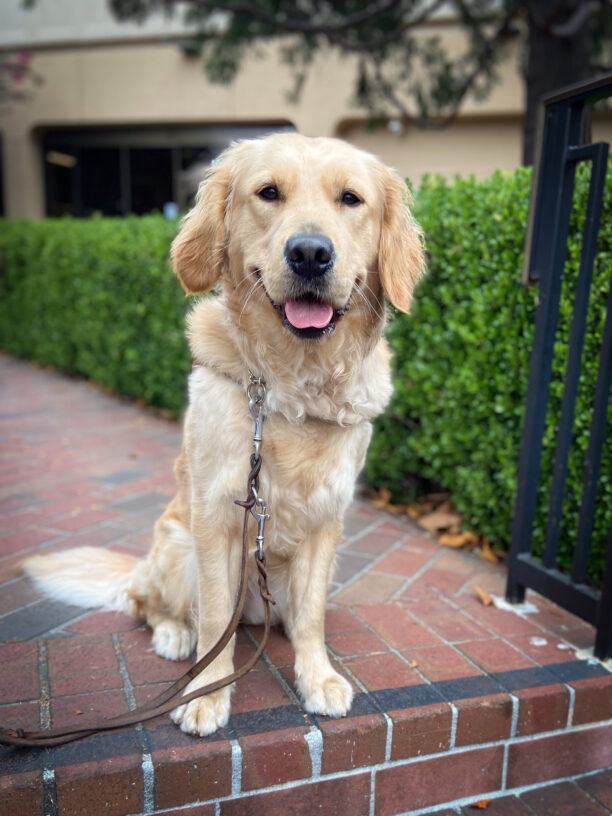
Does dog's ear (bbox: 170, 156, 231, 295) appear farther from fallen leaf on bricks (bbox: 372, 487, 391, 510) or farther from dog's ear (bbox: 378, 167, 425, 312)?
fallen leaf on bricks (bbox: 372, 487, 391, 510)

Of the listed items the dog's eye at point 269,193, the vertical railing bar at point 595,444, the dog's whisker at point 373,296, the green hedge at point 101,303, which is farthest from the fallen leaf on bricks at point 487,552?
the green hedge at point 101,303

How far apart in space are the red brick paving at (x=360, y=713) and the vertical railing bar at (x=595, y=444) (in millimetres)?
367

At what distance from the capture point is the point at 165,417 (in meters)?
6.23

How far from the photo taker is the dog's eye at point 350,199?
6.98 feet

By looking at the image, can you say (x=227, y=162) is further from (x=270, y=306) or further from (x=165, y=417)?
(x=165, y=417)

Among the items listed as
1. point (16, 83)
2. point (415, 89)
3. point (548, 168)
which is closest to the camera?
point (548, 168)

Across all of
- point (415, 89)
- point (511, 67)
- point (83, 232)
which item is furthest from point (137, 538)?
point (511, 67)

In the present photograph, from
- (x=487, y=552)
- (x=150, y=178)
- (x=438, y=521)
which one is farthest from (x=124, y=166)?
(x=487, y=552)

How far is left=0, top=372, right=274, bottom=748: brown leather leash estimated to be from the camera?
6.04ft

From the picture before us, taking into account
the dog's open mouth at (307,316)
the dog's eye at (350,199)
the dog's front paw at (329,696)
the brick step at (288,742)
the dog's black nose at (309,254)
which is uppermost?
the dog's eye at (350,199)

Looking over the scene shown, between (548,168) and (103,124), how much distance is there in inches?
572

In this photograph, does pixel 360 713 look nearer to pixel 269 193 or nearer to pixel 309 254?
pixel 309 254

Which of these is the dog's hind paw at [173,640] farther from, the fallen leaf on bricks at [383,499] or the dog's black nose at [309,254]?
the fallen leaf on bricks at [383,499]

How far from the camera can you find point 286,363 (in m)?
2.13
